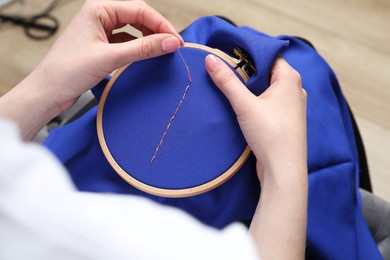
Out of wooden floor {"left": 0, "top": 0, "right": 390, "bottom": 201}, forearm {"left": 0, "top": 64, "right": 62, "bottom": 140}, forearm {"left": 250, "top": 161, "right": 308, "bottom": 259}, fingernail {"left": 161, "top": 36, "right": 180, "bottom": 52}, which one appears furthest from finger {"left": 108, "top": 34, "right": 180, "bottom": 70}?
wooden floor {"left": 0, "top": 0, "right": 390, "bottom": 201}

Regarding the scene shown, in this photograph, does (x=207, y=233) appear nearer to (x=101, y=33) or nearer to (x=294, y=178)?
(x=294, y=178)

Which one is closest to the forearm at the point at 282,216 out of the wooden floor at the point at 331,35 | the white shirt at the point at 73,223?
the white shirt at the point at 73,223

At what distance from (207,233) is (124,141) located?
32 centimetres

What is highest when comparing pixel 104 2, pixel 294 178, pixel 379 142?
pixel 104 2

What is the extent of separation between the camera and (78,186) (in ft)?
1.84

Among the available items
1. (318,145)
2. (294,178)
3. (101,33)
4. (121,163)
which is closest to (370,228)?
(318,145)

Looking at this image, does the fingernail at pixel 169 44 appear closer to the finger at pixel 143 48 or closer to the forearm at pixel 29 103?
the finger at pixel 143 48

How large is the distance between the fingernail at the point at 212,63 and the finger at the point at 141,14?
6 cm

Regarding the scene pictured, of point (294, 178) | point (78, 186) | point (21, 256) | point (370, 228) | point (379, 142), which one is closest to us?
point (21, 256)

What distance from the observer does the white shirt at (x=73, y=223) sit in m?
0.18

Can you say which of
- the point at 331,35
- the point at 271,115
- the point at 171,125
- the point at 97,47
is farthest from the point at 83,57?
the point at 331,35

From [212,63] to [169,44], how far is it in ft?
0.21

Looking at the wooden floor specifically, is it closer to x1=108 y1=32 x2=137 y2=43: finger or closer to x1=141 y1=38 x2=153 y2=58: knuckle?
x1=108 y1=32 x2=137 y2=43: finger

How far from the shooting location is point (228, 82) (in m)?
0.49
